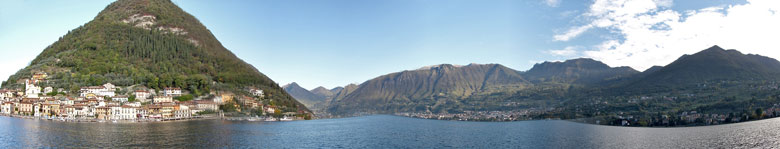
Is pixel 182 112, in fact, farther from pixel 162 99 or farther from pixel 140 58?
pixel 140 58

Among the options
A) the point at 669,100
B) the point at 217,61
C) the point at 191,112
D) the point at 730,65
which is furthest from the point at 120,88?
the point at 730,65

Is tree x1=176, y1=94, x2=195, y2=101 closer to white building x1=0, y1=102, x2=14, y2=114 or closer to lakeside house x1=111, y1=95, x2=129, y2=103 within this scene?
lakeside house x1=111, y1=95, x2=129, y2=103

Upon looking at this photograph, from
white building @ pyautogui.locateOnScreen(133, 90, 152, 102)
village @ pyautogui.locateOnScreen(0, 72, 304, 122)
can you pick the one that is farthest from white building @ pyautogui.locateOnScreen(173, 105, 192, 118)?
white building @ pyautogui.locateOnScreen(133, 90, 152, 102)

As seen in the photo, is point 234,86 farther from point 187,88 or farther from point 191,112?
point 191,112

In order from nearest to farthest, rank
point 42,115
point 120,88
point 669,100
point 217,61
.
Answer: point 42,115
point 120,88
point 669,100
point 217,61

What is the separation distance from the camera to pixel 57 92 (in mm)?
102375

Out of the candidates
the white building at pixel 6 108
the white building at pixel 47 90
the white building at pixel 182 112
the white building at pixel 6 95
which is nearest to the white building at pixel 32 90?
the white building at pixel 47 90

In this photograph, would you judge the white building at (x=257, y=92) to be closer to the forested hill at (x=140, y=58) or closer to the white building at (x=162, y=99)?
the forested hill at (x=140, y=58)

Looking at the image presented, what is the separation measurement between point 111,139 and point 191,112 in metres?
64.9

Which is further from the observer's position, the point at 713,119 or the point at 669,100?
the point at 669,100

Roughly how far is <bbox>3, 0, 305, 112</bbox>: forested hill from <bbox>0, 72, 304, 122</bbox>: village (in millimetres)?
4998

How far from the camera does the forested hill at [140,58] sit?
386ft

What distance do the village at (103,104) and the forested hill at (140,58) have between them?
4998 mm

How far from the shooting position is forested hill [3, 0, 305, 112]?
118 meters
